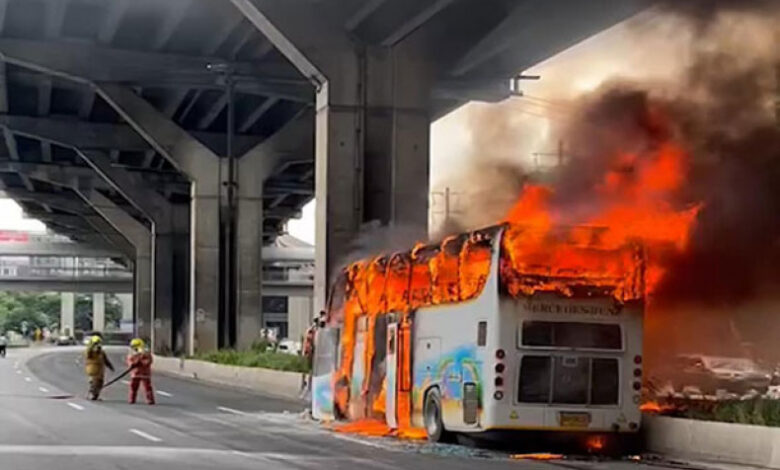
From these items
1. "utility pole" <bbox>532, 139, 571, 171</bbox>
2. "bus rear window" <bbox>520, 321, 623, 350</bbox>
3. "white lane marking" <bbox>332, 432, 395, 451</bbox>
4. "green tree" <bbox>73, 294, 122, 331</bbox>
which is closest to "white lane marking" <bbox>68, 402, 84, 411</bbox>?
"white lane marking" <bbox>332, 432, 395, 451</bbox>

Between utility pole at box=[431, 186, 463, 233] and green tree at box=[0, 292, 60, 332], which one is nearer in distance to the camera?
utility pole at box=[431, 186, 463, 233]

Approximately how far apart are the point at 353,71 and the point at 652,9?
39.7 ft

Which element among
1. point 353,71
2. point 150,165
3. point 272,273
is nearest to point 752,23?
point 353,71

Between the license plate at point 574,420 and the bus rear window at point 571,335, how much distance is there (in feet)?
2.95

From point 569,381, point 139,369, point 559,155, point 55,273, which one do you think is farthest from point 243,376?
point 55,273

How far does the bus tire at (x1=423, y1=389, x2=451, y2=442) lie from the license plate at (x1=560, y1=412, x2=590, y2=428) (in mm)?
1907

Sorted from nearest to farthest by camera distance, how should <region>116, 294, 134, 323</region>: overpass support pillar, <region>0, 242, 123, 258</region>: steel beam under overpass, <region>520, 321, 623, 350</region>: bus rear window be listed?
<region>520, 321, 623, 350</region>: bus rear window < <region>0, 242, 123, 258</region>: steel beam under overpass < <region>116, 294, 134, 323</region>: overpass support pillar

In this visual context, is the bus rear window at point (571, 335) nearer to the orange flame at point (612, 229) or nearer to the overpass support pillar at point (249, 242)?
the orange flame at point (612, 229)

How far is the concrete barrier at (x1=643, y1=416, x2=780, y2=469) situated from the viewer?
54.7 ft

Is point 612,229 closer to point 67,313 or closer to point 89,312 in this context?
point 67,313

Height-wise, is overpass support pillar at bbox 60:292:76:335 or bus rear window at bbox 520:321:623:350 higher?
bus rear window at bbox 520:321:623:350

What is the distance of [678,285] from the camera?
20.4 metres

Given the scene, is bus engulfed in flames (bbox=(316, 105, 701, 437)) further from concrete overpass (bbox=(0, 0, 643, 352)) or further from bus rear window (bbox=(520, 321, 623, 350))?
concrete overpass (bbox=(0, 0, 643, 352))

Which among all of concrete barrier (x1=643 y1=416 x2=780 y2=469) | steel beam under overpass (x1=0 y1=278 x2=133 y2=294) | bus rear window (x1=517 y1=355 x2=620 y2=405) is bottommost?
concrete barrier (x1=643 y1=416 x2=780 y2=469)
